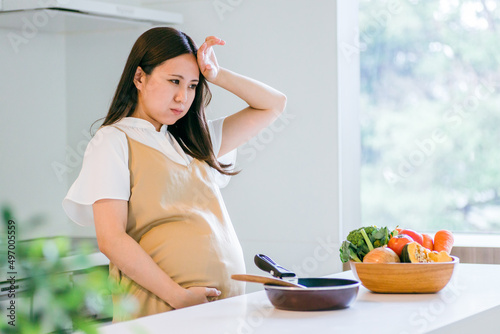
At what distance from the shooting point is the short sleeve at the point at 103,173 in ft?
4.79

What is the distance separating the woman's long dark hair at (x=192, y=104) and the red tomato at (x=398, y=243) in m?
0.53

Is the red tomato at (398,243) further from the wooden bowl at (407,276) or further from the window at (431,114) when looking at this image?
the window at (431,114)

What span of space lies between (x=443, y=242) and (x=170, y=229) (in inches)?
23.1

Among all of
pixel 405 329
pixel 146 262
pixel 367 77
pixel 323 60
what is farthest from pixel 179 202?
pixel 367 77

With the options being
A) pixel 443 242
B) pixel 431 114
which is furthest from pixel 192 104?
pixel 431 114

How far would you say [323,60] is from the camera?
8.64ft

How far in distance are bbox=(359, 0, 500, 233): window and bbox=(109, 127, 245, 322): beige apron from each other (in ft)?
4.44

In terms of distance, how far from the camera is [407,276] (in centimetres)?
129

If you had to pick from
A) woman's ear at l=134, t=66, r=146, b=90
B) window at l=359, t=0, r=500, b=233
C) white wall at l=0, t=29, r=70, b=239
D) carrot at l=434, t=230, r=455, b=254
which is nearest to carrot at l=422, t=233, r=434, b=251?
carrot at l=434, t=230, r=455, b=254

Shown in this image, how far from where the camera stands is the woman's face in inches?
62.4

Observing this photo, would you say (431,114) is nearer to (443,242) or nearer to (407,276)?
(443,242)

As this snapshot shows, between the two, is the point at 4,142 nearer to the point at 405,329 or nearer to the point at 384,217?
the point at 384,217

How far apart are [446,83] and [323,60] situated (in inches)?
19.2

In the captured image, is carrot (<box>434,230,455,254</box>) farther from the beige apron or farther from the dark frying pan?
the beige apron
